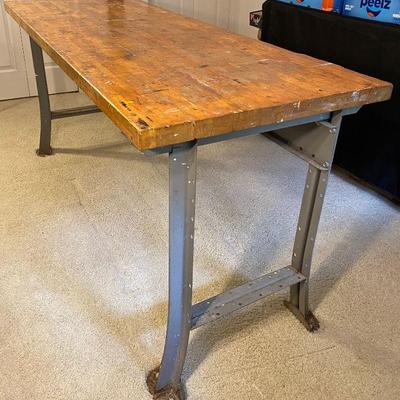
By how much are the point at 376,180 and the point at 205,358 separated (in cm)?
122

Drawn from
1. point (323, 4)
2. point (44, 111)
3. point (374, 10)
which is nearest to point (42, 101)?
point (44, 111)

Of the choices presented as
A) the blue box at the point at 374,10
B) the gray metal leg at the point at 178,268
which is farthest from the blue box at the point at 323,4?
the gray metal leg at the point at 178,268

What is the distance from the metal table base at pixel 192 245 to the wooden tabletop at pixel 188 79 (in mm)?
55

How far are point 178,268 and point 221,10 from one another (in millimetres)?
2887

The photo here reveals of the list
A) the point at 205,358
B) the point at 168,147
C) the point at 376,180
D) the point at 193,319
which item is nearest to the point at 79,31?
the point at 168,147

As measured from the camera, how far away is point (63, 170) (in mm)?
2209

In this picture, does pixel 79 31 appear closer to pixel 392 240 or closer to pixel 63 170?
pixel 63 170

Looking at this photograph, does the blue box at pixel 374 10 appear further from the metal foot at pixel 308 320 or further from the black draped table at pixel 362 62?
the metal foot at pixel 308 320

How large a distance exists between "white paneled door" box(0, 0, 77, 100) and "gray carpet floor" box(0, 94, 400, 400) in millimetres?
814

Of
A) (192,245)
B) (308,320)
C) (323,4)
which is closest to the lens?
(192,245)

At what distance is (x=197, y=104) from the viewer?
890mm

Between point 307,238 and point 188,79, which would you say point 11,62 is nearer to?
point 188,79

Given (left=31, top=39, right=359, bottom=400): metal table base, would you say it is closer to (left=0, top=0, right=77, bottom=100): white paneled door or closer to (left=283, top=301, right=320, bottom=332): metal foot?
(left=283, top=301, right=320, bottom=332): metal foot

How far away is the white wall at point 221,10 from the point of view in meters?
3.28
